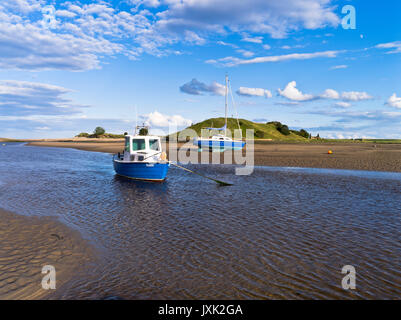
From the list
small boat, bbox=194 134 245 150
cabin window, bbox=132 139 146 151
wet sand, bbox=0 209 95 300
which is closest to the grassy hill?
small boat, bbox=194 134 245 150

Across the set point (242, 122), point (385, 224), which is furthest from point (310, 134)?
point (385, 224)

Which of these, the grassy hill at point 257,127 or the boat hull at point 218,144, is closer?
the boat hull at point 218,144

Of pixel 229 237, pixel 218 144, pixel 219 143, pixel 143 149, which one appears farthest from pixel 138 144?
pixel 218 144

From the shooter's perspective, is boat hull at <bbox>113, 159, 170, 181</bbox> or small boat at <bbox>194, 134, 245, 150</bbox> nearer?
boat hull at <bbox>113, 159, 170, 181</bbox>

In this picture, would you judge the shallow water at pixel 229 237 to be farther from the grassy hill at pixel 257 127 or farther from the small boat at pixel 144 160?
the grassy hill at pixel 257 127

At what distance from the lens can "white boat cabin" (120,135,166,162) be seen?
2189 cm

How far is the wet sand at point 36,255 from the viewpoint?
6.16 m

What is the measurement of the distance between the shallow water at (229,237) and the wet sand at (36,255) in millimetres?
446

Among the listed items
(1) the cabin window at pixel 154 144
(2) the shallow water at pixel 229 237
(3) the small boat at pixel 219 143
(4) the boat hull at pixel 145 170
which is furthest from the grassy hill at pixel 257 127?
(2) the shallow water at pixel 229 237

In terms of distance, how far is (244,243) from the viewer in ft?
29.7

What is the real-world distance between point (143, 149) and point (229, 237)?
1471cm

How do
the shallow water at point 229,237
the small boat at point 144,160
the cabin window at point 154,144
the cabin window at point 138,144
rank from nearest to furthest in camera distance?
the shallow water at point 229,237 < the small boat at point 144,160 < the cabin window at point 138,144 < the cabin window at point 154,144

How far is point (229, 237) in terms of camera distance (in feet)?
31.6

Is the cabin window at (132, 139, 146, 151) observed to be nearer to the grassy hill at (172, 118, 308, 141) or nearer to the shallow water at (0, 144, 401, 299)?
the shallow water at (0, 144, 401, 299)
